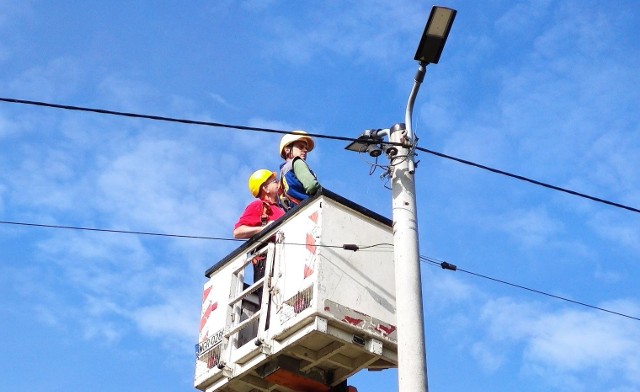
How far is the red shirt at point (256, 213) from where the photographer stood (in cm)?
1190

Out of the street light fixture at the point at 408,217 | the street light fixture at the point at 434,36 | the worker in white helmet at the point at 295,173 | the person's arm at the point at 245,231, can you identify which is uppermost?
the worker in white helmet at the point at 295,173

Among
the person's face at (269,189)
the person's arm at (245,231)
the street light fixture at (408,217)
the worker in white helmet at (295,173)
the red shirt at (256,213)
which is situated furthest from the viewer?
the person's face at (269,189)

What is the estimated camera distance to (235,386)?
11.0 metres

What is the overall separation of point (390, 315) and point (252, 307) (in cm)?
198

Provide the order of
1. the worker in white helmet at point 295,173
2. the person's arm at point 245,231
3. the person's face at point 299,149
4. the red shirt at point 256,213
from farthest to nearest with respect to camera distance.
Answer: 1. the person's face at point 299,149
2. the red shirt at point 256,213
3. the person's arm at point 245,231
4. the worker in white helmet at point 295,173

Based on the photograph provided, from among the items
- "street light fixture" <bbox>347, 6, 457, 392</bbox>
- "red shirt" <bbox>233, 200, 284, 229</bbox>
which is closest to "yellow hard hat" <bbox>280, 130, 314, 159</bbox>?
"red shirt" <bbox>233, 200, 284, 229</bbox>

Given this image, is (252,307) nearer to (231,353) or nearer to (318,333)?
(231,353)

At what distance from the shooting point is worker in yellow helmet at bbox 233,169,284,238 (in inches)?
464

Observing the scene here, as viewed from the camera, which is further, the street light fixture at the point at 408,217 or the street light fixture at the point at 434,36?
the street light fixture at the point at 434,36

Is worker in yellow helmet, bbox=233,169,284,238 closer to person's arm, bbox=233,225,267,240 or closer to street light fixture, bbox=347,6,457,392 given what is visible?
person's arm, bbox=233,225,267,240

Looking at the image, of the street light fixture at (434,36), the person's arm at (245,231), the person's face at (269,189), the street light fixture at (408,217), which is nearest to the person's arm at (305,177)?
the person's face at (269,189)

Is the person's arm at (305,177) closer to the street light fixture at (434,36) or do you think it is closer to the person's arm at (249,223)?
the person's arm at (249,223)

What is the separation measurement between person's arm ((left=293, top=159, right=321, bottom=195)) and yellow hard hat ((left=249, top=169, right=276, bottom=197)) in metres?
0.77

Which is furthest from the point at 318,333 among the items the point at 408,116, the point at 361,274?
the point at 408,116
